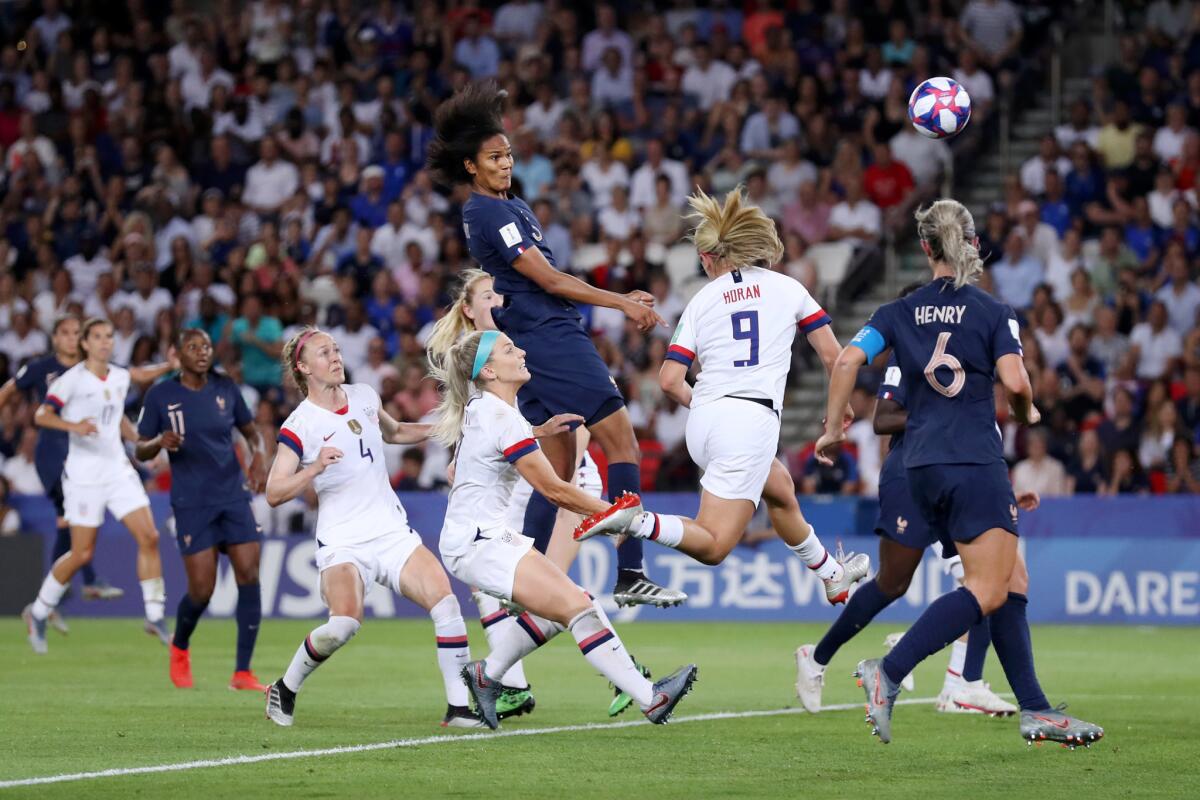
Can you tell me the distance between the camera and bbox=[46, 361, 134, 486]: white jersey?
1563 centimetres

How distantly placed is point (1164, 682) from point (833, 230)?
32.0 ft

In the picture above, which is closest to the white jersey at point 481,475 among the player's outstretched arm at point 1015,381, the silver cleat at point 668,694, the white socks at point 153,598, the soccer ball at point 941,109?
the silver cleat at point 668,694

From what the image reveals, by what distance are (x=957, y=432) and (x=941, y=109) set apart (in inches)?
138

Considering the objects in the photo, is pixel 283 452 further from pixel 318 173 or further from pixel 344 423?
pixel 318 173

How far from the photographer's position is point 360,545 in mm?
9891

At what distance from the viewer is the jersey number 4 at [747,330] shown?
9.20 metres

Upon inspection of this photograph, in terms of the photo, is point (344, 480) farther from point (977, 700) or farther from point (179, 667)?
point (977, 700)

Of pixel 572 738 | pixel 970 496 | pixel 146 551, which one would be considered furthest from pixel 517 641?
pixel 146 551

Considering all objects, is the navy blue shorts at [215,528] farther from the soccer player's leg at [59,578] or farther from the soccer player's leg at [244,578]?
the soccer player's leg at [59,578]

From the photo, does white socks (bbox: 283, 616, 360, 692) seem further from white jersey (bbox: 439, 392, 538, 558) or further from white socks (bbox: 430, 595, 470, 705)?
white jersey (bbox: 439, 392, 538, 558)

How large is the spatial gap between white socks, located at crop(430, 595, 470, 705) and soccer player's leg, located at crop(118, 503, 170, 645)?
601 cm

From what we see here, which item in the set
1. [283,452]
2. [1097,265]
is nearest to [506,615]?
[283,452]

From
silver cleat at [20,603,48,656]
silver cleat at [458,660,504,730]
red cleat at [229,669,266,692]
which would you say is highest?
silver cleat at [458,660,504,730]

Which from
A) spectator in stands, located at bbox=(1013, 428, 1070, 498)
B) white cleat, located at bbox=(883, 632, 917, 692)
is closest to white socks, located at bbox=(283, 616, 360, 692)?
white cleat, located at bbox=(883, 632, 917, 692)
